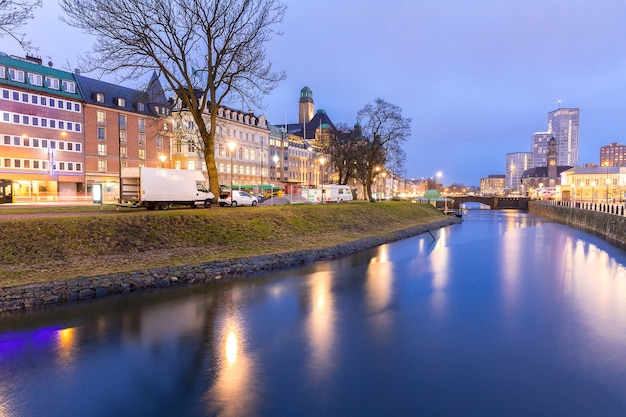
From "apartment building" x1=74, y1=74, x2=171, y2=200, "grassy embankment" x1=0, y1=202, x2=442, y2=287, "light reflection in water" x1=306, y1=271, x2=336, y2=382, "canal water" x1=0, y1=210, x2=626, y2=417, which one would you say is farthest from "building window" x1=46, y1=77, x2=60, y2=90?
"light reflection in water" x1=306, y1=271, x2=336, y2=382

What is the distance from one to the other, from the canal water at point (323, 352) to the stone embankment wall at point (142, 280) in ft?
2.58

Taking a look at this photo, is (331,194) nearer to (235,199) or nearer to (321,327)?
(235,199)

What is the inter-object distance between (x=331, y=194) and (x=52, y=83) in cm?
4775

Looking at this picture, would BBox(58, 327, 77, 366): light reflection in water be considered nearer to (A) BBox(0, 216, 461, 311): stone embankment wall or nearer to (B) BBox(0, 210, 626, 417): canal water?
(B) BBox(0, 210, 626, 417): canal water

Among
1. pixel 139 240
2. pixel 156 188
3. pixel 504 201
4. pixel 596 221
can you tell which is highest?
pixel 156 188

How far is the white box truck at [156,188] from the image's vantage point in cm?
2955

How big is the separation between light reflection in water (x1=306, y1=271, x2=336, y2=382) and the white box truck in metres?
15.6

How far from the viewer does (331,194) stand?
63875mm

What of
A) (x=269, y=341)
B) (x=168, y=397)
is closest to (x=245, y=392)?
(x=168, y=397)

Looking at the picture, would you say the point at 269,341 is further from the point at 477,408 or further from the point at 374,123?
the point at 374,123

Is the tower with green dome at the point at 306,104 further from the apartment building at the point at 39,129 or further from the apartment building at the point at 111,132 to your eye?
the apartment building at the point at 39,129

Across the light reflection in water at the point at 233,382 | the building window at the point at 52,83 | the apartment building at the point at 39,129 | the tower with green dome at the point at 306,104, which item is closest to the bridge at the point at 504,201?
the tower with green dome at the point at 306,104

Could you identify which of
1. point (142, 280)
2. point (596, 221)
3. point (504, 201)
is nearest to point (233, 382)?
point (142, 280)

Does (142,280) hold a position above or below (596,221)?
below
